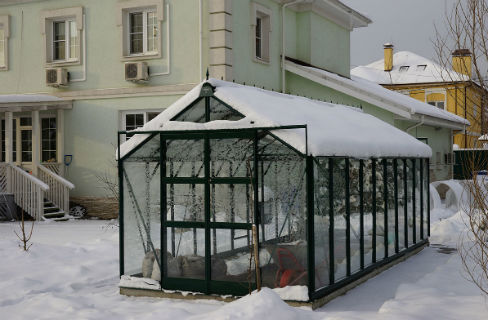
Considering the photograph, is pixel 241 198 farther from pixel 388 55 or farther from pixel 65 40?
pixel 388 55

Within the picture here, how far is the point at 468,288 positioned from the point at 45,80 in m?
13.3

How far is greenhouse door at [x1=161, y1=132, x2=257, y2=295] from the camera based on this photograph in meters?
8.32

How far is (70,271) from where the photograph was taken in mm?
10344

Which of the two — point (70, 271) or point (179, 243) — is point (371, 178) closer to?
point (179, 243)

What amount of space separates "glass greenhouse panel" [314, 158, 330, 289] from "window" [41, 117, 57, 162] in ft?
39.5

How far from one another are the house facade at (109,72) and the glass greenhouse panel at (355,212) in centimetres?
726

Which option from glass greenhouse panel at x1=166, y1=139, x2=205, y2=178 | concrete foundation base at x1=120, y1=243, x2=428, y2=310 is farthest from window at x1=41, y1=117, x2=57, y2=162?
glass greenhouse panel at x1=166, y1=139, x2=205, y2=178

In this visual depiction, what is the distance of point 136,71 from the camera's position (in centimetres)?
1695

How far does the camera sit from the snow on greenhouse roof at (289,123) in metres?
7.99

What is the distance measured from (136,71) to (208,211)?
365 inches

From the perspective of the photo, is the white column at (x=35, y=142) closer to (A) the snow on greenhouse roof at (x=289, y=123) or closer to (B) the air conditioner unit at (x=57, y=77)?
(B) the air conditioner unit at (x=57, y=77)

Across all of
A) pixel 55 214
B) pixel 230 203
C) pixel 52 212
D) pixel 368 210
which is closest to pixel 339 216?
pixel 368 210

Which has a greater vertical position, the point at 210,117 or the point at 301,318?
the point at 210,117

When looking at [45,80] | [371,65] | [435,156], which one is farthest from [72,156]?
[371,65]
